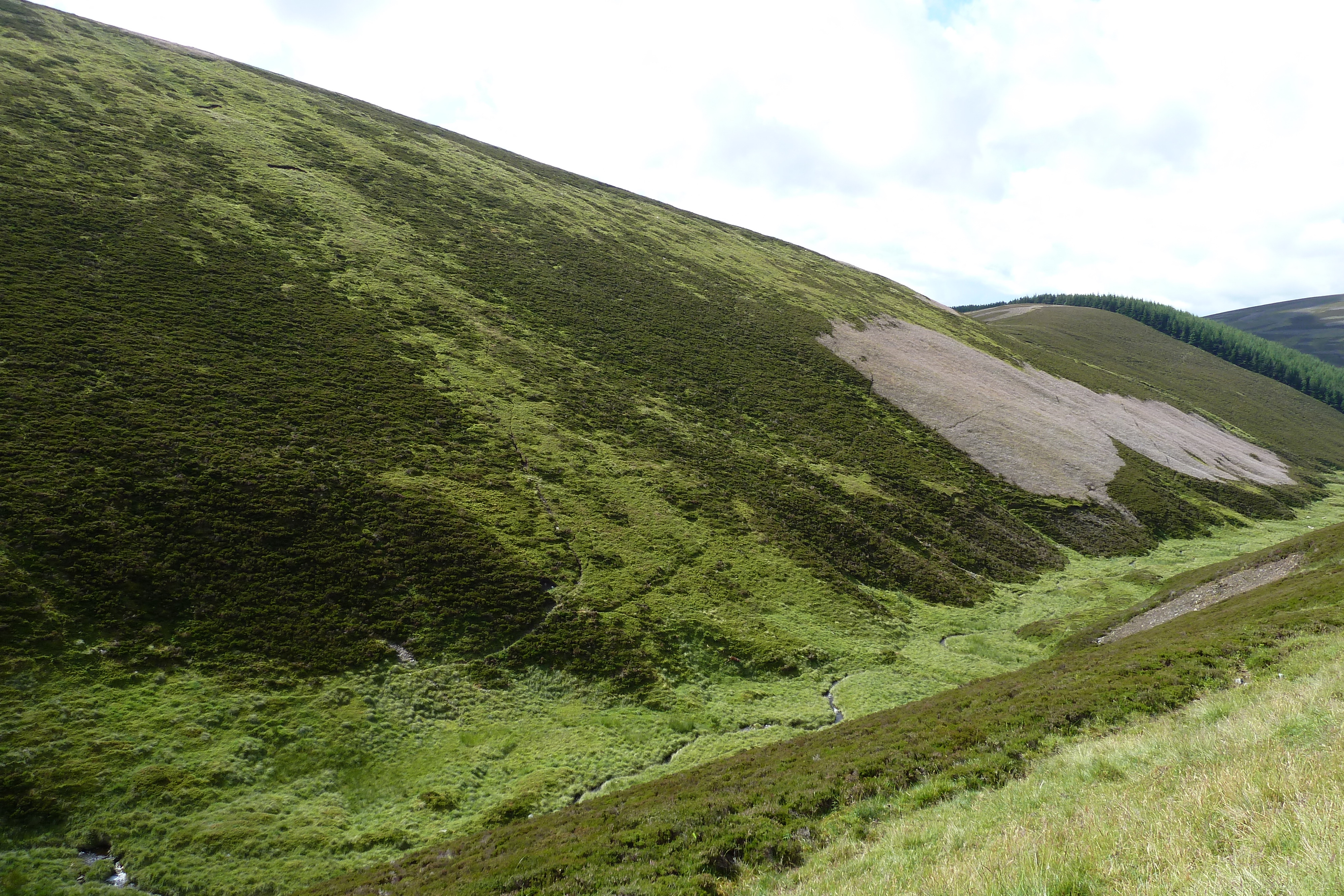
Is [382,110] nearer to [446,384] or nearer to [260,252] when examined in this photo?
[260,252]

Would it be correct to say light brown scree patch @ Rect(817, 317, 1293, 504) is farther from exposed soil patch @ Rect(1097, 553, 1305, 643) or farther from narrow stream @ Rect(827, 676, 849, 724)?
narrow stream @ Rect(827, 676, 849, 724)

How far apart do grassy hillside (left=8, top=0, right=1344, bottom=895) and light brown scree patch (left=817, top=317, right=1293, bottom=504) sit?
4765mm

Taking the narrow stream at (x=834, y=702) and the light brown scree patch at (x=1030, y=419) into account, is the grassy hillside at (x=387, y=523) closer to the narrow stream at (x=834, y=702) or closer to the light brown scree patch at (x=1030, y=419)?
the narrow stream at (x=834, y=702)

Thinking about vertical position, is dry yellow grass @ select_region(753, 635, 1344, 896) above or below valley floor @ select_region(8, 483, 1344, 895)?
above

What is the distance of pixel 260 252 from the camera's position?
5131cm

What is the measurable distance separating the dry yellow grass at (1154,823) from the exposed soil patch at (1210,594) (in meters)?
22.8

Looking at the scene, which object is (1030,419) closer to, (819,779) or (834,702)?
(834,702)

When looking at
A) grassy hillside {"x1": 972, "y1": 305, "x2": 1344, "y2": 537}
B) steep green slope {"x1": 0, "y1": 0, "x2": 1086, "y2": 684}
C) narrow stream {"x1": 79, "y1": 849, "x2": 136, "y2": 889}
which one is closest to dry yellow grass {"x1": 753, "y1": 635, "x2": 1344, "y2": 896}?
narrow stream {"x1": 79, "y1": 849, "x2": 136, "y2": 889}

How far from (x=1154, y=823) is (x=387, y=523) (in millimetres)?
31671

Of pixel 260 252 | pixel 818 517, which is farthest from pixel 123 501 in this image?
pixel 818 517

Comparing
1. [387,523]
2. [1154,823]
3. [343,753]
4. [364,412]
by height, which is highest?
[1154,823]

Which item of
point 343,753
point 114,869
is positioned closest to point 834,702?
point 343,753

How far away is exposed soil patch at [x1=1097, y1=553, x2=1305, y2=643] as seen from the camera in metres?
34.9

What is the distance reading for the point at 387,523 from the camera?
3200cm
